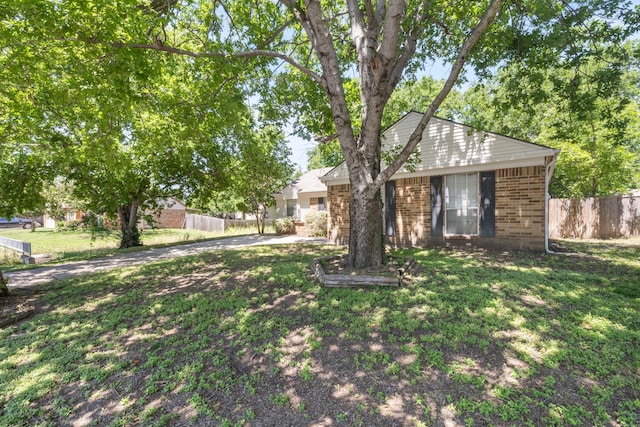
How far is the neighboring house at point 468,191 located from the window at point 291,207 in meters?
13.4

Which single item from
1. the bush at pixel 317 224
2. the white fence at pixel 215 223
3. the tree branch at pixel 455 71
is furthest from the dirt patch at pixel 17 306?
the white fence at pixel 215 223

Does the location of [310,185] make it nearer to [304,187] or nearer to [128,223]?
[304,187]

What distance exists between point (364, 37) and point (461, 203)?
635 cm

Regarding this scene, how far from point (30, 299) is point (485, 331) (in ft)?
25.3

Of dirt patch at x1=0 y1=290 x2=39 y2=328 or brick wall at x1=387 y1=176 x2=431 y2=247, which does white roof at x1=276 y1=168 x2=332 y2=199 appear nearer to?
brick wall at x1=387 y1=176 x2=431 y2=247

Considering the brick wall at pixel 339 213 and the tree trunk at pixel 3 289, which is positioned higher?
the brick wall at pixel 339 213

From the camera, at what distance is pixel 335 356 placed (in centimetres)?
299

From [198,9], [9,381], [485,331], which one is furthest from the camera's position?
[198,9]

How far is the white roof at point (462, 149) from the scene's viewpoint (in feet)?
26.9

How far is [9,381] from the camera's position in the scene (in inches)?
110

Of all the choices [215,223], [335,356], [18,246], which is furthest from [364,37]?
[215,223]

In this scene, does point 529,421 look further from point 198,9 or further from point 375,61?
point 198,9

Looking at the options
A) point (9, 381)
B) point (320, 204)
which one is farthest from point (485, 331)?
point (320, 204)

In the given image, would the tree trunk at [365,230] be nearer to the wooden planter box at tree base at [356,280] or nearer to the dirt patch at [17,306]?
the wooden planter box at tree base at [356,280]
